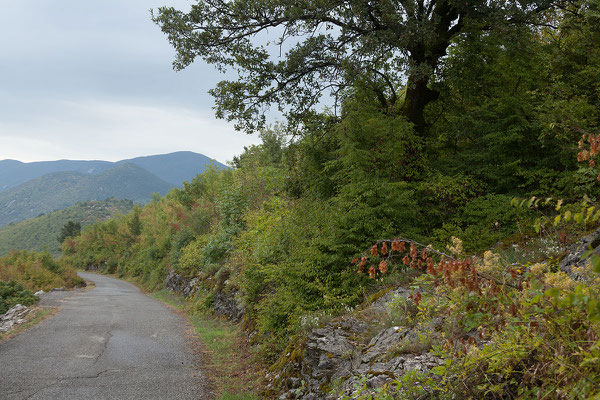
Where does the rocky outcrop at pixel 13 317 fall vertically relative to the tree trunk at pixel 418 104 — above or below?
below

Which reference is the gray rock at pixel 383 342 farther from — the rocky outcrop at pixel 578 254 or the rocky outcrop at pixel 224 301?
the rocky outcrop at pixel 224 301

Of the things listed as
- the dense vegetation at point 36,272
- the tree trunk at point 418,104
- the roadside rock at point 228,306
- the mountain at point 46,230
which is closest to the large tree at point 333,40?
the tree trunk at point 418,104

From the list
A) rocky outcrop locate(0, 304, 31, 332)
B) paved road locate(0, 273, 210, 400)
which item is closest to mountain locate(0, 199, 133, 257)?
rocky outcrop locate(0, 304, 31, 332)

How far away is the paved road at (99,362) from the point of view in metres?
6.10

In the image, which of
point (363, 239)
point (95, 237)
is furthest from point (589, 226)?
point (95, 237)

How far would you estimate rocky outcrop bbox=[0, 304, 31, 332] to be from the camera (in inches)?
404

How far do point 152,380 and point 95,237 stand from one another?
62.3m

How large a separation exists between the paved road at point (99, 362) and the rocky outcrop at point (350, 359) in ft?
6.20

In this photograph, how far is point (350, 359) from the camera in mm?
5016

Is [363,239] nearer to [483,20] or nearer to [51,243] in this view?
[483,20]

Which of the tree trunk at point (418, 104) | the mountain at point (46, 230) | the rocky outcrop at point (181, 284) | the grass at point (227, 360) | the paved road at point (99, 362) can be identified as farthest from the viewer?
the mountain at point (46, 230)

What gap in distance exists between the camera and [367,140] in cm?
920

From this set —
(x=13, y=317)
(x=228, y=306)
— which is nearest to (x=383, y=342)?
(x=228, y=306)

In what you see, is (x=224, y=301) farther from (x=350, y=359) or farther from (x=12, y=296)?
(x=350, y=359)
